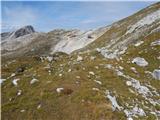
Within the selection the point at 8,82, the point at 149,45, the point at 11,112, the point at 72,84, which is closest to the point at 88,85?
the point at 72,84

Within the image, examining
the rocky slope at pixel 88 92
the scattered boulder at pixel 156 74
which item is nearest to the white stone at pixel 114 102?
the rocky slope at pixel 88 92

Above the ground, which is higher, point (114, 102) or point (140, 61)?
point (114, 102)

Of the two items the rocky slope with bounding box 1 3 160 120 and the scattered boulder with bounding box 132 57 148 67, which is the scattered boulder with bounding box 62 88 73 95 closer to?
the rocky slope with bounding box 1 3 160 120

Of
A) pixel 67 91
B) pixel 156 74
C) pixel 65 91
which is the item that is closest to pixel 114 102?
pixel 67 91

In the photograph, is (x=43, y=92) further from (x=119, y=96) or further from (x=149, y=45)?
(x=149, y=45)

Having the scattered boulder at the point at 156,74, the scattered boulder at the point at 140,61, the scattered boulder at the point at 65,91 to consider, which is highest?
the scattered boulder at the point at 65,91

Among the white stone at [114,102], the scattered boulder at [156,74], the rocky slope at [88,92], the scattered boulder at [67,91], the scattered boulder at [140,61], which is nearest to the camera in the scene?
the white stone at [114,102]

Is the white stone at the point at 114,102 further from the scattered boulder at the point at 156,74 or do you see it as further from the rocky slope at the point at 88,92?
the scattered boulder at the point at 156,74

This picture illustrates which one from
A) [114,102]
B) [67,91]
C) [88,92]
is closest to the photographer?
[114,102]

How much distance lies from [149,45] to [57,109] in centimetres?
2756

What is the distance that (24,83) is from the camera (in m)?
37.6

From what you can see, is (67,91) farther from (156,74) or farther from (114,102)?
(156,74)

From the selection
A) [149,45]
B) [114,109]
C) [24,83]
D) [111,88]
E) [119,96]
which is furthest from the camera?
[149,45]

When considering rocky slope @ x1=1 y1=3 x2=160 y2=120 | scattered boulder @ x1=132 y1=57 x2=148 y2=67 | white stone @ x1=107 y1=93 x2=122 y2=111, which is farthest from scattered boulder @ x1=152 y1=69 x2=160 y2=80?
white stone @ x1=107 y1=93 x2=122 y2=111
